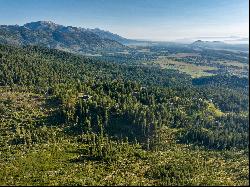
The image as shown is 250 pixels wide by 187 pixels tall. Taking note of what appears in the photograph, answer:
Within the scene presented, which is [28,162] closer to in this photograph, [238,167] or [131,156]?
[131,156]

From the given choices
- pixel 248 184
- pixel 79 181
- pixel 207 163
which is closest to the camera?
pixel 248 184

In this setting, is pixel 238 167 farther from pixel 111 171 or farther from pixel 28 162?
pixel 28 162

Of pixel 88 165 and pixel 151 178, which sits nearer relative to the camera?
pixel 151 178

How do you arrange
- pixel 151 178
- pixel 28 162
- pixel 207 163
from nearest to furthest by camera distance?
pixel 151 178 < pixel 28 162 < pixel 207 163

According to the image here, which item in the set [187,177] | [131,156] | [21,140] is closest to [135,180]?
[187,177]

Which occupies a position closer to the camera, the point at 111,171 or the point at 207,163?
the point at 111,171

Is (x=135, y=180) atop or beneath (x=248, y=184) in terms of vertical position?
beneath

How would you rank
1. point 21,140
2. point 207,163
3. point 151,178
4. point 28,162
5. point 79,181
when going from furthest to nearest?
1. point 21,140
2. point 207,163
3. point 28,162
4. point 151,178
5. point 79,181

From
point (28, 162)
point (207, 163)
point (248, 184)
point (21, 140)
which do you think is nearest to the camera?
point (248, 184)

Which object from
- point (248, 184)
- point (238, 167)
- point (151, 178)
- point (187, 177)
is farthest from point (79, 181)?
point (248, 184)
